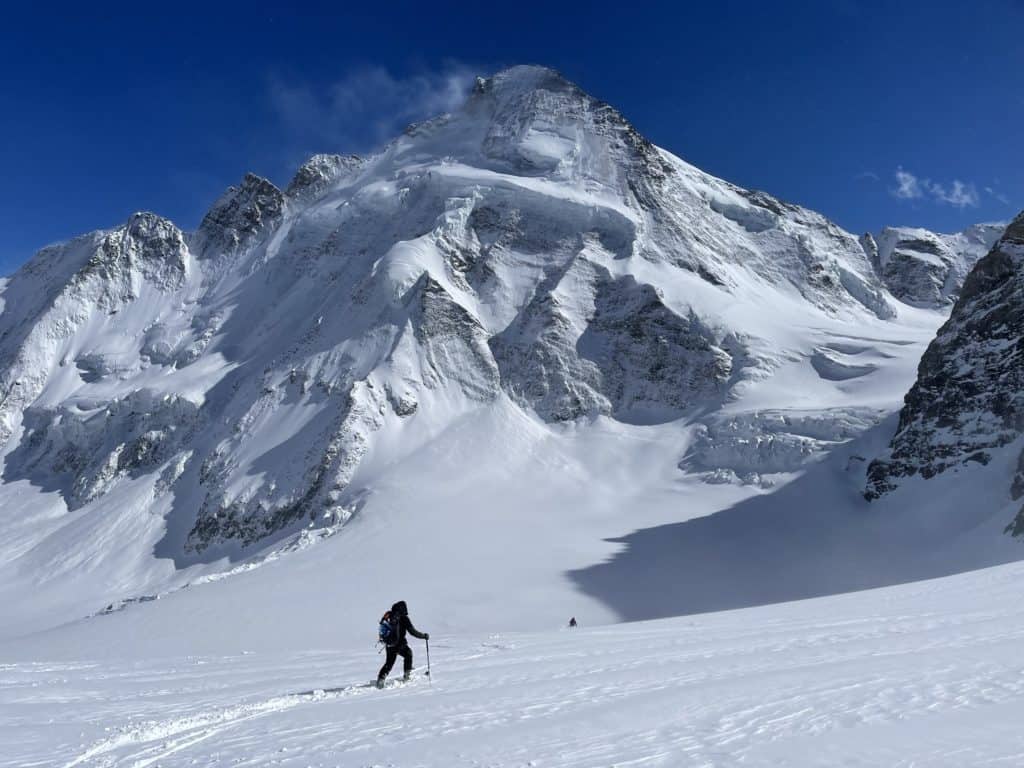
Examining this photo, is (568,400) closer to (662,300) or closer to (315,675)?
(662,300)

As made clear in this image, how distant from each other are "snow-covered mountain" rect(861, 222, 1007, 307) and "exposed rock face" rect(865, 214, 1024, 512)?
69333mm

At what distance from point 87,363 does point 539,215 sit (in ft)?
233

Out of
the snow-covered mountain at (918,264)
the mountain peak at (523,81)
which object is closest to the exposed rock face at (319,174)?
the mountain peak at (523,81)

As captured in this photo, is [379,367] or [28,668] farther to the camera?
[379,367]

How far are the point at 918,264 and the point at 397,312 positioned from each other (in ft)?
318

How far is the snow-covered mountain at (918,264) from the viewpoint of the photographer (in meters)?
124

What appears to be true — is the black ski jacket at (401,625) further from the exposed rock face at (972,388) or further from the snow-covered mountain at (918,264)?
the snow-covered mountain at (918,264)

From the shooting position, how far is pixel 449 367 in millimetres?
77500

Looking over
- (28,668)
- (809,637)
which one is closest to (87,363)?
(28,668)

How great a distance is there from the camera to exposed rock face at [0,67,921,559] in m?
72.6

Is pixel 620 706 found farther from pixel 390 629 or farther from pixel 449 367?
pixel 449 367

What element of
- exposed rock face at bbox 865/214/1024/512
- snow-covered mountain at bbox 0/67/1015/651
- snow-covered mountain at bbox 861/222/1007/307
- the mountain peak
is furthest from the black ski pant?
snow-covered mountain at bbox 861/222/1007/307

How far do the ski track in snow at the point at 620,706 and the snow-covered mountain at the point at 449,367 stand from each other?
23592mm

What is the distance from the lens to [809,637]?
44.9ft
